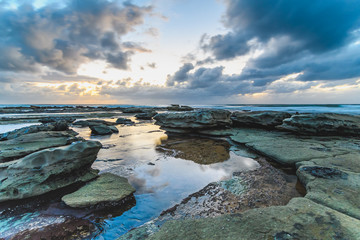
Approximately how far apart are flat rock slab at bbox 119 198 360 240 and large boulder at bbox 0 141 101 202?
98.4 inches

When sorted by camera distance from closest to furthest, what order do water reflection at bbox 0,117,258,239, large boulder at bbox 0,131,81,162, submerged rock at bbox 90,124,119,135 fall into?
water reflection at bbox 0,117,258,239, large boulder at bbox 0,131,81,162, submerged rock at bbox 90,124,119,135

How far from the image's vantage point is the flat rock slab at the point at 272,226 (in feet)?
5.86

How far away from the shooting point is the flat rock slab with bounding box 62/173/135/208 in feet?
9.75

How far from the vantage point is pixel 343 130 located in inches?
302

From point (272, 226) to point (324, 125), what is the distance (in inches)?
325

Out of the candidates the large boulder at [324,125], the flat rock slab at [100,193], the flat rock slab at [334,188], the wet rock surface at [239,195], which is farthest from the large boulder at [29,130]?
the large boulder at [324,125]

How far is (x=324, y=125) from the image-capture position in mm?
7691

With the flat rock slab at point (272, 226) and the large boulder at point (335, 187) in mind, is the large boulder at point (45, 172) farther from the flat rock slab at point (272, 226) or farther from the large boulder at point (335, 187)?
the large boulder at point (335, 187)

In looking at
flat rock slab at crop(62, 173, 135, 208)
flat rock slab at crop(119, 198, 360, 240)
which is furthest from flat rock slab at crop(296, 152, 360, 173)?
flat rock slab at crop(62, 173, 135, 208)

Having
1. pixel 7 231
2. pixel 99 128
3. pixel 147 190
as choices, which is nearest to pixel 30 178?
pixel 7 231

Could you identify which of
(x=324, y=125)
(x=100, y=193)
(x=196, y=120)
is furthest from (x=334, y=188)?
(x=196, y=120)

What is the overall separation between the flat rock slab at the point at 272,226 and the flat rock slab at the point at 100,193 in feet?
3.66

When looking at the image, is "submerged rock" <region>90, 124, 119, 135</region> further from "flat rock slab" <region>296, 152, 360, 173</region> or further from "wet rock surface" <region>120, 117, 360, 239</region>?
"flat rock slab" <region>296, 152, 360, 173</region>

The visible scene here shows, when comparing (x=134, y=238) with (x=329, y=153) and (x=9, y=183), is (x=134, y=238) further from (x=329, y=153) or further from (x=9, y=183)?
(x=329, y=153)
